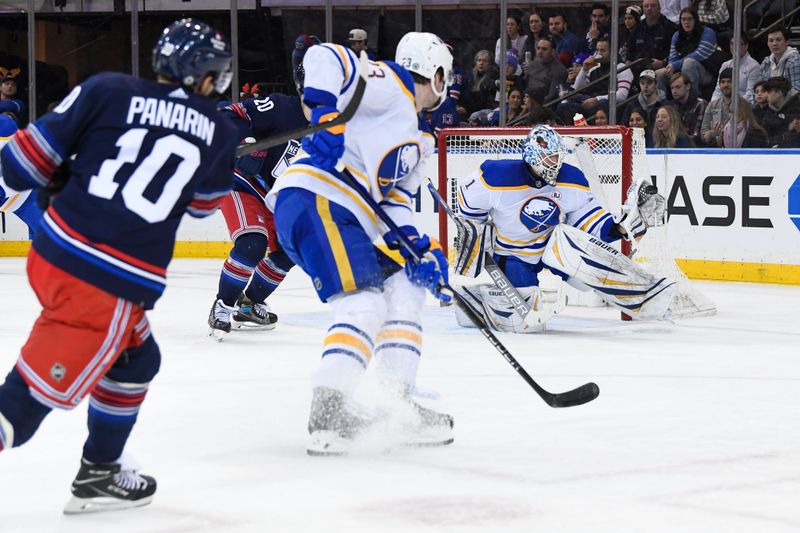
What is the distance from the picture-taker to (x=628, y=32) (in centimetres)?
798

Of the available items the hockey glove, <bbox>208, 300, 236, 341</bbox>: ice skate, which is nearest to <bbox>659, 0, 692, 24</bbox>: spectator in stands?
<bbox>208, 300, 236, 341</bbox>: ice skate

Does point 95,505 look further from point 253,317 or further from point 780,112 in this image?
point 780,112

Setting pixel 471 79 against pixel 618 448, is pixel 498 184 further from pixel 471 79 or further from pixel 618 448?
pixel 471 79

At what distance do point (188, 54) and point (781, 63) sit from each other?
5903mm

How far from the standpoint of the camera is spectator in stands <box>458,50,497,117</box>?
846cm

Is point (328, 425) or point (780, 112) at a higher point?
point (780, 112)

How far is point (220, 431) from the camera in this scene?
10.7 ft

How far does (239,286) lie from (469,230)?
1021 millimetres

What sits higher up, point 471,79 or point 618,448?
point 471,79

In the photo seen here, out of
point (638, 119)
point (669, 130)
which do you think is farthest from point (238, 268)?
point (638, 119)

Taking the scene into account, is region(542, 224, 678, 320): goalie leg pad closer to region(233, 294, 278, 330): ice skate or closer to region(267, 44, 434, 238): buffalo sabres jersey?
region(233, 294, 278, 330): ice skate

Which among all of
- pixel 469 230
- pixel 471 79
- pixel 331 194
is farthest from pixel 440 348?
pixel 471 79

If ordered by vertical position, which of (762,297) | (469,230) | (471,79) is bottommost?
(762,297)

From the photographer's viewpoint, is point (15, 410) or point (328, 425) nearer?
point (15, 410)
